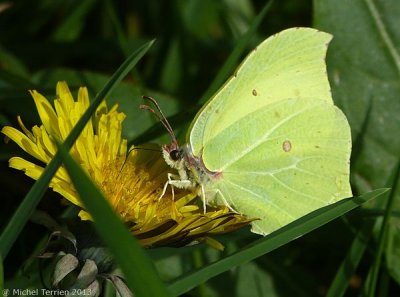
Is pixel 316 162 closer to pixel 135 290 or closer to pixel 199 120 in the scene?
pixel 199 120

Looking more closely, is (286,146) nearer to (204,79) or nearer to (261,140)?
(261,140)

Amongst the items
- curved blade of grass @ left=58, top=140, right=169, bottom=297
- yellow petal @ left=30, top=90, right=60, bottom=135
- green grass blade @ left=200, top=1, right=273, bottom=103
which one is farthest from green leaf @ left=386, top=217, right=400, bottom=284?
curved blade of grass @ left=58, top=140, right=169, bottom=297

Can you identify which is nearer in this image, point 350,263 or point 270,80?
point 350,263

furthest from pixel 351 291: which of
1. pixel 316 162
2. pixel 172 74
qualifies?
pixel 172 74

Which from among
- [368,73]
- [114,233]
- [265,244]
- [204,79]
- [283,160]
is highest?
[204,79]

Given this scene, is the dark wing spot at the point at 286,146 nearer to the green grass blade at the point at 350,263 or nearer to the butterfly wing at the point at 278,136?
the butterfly wing at the point at 278,136

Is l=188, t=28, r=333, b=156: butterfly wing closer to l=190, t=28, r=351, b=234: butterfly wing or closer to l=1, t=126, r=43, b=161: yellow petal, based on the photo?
l=190, t=28, r=351, b=234: butterfly wing

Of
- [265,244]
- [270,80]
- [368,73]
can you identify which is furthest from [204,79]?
[265,244]
